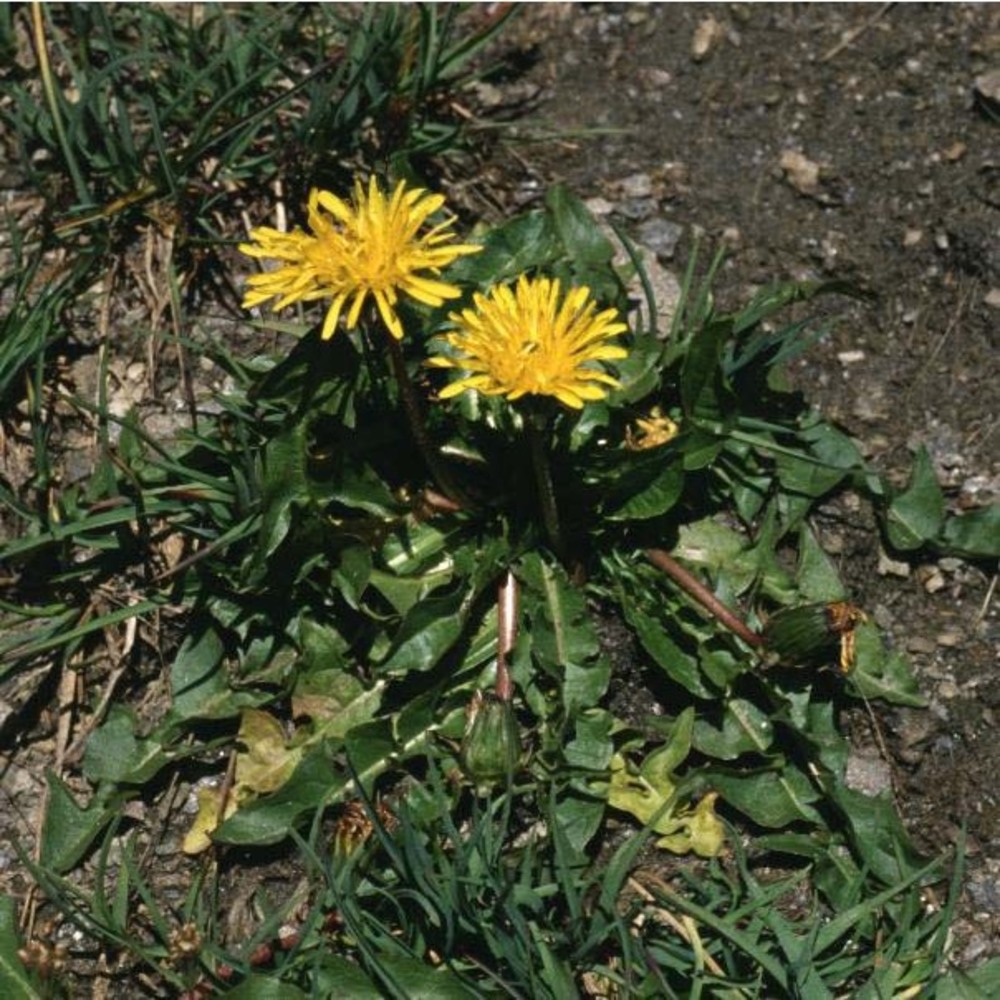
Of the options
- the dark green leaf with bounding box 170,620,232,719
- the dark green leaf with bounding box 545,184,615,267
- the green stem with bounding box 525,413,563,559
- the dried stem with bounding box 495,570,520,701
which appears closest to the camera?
the green stem with bounding box 525,413,563,559

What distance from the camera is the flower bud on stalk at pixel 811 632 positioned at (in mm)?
3084

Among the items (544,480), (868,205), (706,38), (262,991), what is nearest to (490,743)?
(544,480)

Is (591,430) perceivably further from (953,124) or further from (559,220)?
(953,124)

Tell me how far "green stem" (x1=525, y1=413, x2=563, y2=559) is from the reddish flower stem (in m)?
0.23

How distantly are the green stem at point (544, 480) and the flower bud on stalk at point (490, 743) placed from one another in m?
0.41

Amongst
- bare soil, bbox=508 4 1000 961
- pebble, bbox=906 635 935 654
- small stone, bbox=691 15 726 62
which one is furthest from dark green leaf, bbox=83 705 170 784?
small stone, bbox=691 15 726 62

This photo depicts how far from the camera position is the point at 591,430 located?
137 inches

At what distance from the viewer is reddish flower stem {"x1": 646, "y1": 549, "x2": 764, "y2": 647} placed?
129 inches

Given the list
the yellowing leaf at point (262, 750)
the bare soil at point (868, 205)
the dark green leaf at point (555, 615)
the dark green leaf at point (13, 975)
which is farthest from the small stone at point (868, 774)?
the dark green leaf at point (13, 975)

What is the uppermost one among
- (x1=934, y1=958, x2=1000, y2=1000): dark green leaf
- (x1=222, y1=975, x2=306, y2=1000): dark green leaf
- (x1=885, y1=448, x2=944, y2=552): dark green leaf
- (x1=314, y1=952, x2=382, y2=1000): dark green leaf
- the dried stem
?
(x1=885, y1=448, x2=944, y2=552): dark green leaf

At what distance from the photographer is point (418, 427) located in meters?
3.17

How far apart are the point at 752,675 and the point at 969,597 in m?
0.63

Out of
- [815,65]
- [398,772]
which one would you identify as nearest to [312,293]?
[398,772]

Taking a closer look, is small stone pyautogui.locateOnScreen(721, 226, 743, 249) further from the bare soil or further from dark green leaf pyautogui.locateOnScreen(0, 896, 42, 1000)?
dark green leaf pyautogui.locateOnScreen(0, 896, 42, 1000)
